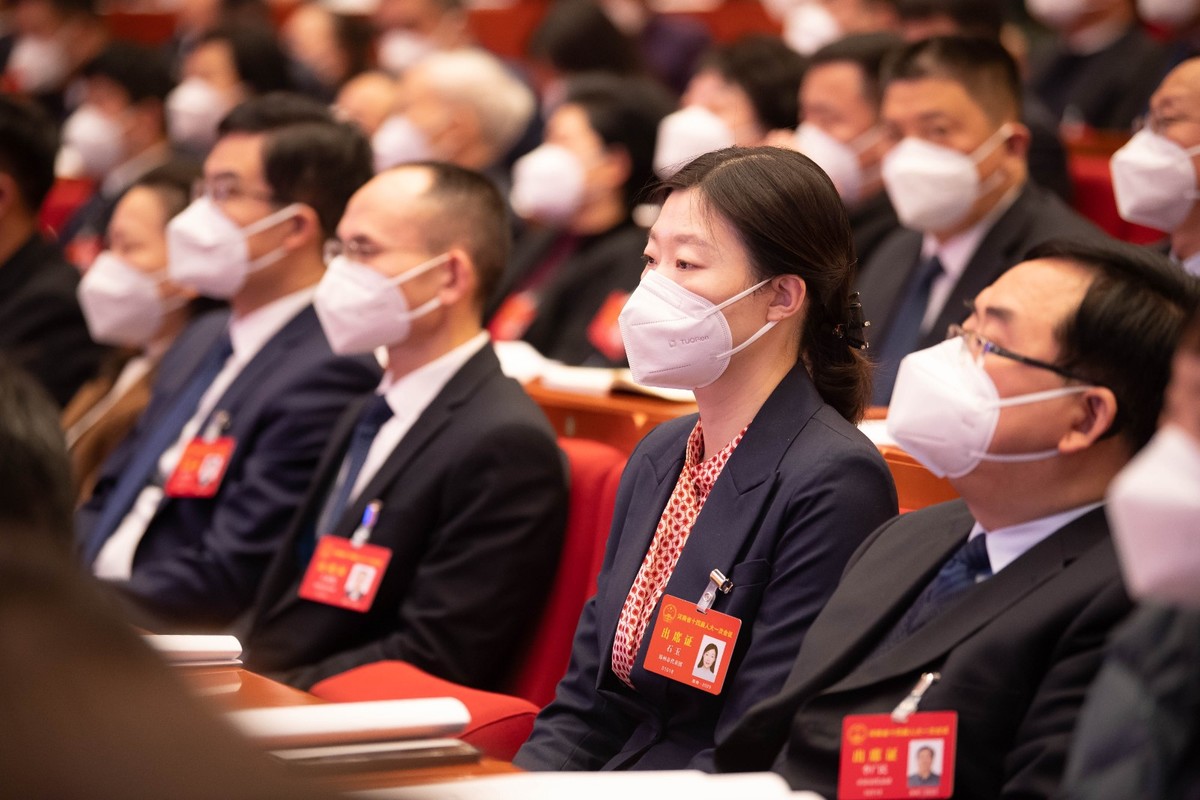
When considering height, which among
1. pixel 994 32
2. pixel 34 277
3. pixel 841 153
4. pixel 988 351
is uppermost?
pixel 994 32

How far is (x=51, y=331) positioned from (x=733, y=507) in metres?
3.22

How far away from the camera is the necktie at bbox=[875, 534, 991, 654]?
6.75 ft

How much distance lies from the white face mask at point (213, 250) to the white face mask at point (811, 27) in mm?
3405

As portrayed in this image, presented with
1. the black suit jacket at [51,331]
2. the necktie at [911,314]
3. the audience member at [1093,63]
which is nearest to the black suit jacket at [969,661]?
the necktie at [911,314]

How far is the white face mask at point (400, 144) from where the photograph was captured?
5.76m

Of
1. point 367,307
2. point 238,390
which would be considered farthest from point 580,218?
point 367,307

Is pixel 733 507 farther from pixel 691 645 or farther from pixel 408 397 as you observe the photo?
pixel 408 397

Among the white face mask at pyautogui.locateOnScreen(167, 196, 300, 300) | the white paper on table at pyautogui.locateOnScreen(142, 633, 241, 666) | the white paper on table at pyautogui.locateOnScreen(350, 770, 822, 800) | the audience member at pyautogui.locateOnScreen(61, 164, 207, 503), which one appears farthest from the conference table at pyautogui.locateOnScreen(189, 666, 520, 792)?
the audience member at pyautogui.locateOnScreen(61, 164, 207, 503)

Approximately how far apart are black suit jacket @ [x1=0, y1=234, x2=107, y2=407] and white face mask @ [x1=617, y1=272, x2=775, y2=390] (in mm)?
2890

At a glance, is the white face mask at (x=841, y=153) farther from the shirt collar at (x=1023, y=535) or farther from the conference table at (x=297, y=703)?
the conference table at (x=297, y=703)

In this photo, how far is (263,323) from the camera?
3934 mm

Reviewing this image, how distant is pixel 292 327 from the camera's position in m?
3.83

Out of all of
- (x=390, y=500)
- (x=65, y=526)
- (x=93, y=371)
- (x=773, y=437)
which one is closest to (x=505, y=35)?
(x=93, y=371)

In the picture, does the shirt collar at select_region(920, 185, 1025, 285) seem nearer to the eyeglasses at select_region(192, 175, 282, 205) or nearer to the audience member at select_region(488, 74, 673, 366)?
the audience member at select_region(488, 74, 673, 366)
